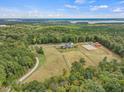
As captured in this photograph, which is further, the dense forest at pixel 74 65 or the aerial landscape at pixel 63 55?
the dense forest at pixel 74 65

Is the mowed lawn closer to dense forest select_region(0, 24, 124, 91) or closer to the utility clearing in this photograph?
the utility clearing

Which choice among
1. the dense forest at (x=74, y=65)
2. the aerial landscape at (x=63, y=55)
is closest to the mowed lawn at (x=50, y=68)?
the aerial landscape at (x=63, y=55)

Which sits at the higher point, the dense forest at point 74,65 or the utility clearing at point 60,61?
the dense forest at point 74,65

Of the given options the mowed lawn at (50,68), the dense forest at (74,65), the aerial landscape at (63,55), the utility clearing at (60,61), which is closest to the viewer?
the aerial landscape at (63,55)

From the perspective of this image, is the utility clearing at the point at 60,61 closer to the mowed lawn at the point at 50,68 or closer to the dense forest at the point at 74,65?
the mowed lawn at the point at 50,68

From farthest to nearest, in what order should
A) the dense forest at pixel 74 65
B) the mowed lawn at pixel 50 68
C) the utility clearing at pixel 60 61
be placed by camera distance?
the utility clearing at pixel 60 61 < the mowed lawn at pixel 50 68 < the dense forest at pixel 74 65

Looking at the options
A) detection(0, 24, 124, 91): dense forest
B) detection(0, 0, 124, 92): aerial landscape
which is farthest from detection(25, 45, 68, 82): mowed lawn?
detection(0, 24, 124, 91): dense forest

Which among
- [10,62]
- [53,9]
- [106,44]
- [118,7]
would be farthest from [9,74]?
[106,44]

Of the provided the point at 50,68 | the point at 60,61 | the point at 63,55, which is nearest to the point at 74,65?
the point at 50,68

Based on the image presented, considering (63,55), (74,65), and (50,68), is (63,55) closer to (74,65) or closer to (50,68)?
(50,68)
